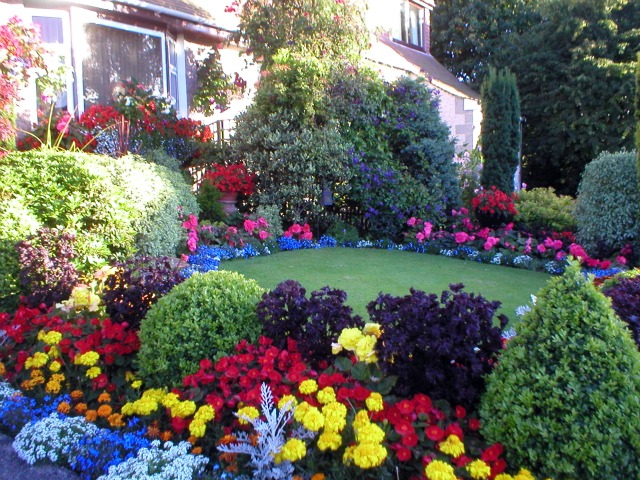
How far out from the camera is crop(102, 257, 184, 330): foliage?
4.06 metres

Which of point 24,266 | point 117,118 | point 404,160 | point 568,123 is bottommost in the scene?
point 24,266

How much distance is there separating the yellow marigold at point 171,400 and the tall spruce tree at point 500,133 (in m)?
12.3

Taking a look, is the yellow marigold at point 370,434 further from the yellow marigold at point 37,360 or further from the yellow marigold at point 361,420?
the yellow marigold at point 37,360

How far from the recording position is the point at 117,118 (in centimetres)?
960

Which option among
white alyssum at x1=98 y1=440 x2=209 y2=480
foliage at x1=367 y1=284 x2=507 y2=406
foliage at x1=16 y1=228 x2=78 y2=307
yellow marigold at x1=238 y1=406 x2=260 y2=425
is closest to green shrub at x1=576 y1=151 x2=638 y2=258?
foliage at x1=367 y1=284 x2=507 y2=406

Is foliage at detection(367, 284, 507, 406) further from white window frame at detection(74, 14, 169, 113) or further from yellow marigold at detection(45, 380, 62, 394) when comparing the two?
white window frame at detection(74, 14, 169, 113)

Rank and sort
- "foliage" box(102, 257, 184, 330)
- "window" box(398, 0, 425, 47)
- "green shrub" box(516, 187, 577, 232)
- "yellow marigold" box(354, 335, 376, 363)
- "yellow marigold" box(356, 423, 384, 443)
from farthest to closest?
1. "window" box(398, 0, 425, 47)
2. "green shrub" box(516, 187, 577, 232)
3. "foliage" box(102, 257, 184, 330)
4. "yellow marigold" box(354, 335, 376, 363)
5. "yellow marigold" box(356, 423, 384, 443)

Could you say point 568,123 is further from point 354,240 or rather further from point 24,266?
point 24,266

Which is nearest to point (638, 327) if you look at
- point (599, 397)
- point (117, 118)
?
point (599, 397)

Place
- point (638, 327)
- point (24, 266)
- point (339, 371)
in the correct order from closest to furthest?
point (339, 371)
point (638, 327)
point (24, 266)

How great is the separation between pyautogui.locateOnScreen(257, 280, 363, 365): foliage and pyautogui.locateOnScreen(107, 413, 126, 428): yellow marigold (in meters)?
0.94

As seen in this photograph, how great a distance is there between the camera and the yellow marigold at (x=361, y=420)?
2.60 m

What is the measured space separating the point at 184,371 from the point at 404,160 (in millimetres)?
7969

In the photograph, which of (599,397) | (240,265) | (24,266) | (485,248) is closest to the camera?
(599,397)
